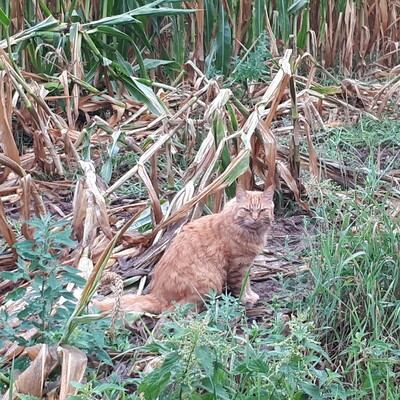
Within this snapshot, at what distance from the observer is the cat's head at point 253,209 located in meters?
2.91

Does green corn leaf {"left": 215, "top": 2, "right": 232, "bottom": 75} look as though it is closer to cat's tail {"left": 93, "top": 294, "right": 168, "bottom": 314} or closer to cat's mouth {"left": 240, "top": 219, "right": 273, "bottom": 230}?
cat's mouth {"left": 240, "top": 219, "right": 273, "bottom": 230}

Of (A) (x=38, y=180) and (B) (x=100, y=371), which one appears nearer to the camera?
(B) (x=100, y=371)

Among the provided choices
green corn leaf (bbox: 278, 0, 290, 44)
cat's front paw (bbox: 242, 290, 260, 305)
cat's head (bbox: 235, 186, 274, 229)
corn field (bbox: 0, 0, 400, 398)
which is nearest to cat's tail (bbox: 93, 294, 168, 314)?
corn field (bbox: 0, 0, 400, 398)

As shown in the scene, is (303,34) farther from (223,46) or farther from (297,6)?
(223,46)

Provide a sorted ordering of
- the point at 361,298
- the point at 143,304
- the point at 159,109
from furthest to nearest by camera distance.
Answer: the point at 159,109, the point at 143,304, the point at 361,298

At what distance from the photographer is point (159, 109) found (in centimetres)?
413

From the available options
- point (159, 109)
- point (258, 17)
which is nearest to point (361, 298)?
point (159, 109)

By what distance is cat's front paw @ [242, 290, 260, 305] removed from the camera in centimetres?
277

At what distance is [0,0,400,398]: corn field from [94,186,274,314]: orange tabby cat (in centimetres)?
12

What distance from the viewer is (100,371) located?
229 centimetres

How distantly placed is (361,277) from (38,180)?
2152 mm

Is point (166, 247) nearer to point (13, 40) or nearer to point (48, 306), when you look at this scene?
point (48, 306)

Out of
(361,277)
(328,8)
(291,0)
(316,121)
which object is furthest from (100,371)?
(328,8)

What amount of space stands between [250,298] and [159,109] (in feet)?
5.53
